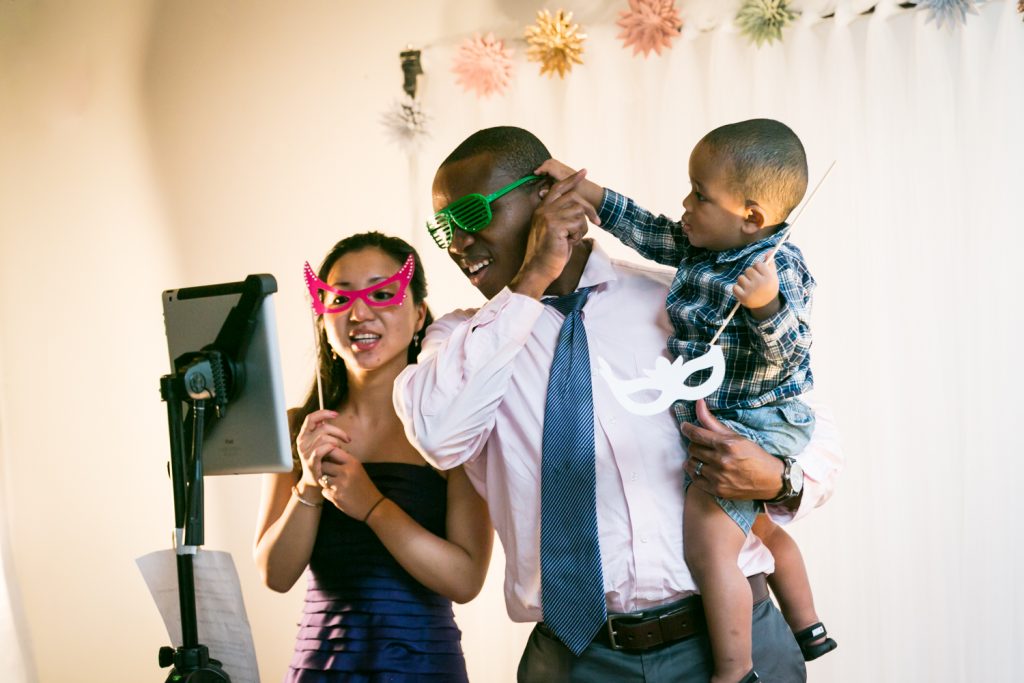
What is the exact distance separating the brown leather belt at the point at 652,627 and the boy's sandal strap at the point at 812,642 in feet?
1.23

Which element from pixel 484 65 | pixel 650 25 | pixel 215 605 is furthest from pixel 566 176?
pixel 484 65

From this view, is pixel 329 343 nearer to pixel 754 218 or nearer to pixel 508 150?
pixel 508 150

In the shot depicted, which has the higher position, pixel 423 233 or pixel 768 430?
pixel 423 233

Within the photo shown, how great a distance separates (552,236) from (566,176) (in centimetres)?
18

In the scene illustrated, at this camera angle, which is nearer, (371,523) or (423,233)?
(371,523)

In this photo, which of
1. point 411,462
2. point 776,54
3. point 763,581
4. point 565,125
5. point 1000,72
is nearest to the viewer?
point 763,581

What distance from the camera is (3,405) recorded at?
3.52 m

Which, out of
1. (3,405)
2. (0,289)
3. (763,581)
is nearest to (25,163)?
(0,289)

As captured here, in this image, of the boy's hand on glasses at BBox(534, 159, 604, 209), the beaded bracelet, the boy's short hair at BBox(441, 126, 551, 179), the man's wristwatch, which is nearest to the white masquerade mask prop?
the man's wristwatch

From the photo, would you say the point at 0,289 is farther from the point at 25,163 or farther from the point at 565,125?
the point at 565,125

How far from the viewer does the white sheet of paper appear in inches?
66.5

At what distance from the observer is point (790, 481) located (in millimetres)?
1653

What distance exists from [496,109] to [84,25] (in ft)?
5.15

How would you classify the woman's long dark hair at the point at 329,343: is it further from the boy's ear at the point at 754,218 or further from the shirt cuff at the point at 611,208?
the boy's ear at the point at 754,218
